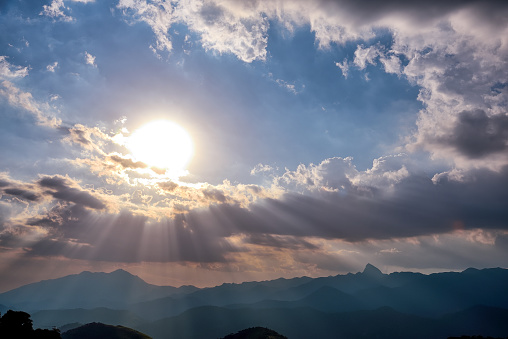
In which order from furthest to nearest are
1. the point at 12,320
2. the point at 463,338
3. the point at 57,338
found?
the point at 463,338, the point at 57,338, the point at 12,320

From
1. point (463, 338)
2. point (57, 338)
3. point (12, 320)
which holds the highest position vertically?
point (12, 320)

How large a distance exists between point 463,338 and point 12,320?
214772mm

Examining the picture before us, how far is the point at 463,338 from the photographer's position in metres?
157

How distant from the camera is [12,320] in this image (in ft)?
414

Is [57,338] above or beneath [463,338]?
above

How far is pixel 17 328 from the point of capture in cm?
12606

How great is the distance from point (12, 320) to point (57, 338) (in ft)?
65.7

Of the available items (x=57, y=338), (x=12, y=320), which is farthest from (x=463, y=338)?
(x=12, y=320)

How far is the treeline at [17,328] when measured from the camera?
405 ft

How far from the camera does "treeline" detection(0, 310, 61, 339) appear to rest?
4857 inches

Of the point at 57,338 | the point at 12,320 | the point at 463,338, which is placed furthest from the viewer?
the point at 463,338

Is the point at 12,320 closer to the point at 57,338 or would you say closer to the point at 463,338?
the point at 57,338

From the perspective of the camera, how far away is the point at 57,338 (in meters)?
134

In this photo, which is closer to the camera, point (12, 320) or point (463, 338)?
point (12, 320)
